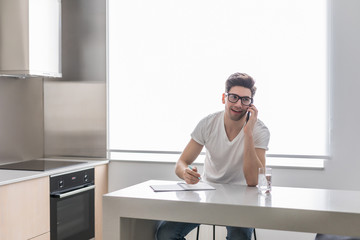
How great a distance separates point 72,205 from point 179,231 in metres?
1.26

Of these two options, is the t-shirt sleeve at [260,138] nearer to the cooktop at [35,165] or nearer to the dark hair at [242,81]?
the dark hair at [242,81]

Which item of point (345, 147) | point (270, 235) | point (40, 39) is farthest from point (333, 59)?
point (40, 39)

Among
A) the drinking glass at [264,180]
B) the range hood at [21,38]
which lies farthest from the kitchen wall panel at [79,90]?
the drinking glass at [264,180]

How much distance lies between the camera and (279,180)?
357 centimetres

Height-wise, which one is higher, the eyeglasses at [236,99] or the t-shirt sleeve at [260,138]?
the eyeglasses at [236,99]

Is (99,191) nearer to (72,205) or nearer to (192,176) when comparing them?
(72,205)

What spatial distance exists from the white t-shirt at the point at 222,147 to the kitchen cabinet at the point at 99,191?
124 centimetres

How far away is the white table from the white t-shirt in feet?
1.36

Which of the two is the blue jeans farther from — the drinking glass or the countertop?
the countertop

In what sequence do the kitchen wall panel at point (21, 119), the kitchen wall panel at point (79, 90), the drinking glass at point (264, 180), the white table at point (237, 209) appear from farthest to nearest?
the kitchen wall panel at point (79, 90), the kitchen wall panel at point (21, 119), the drinking glass at point (264, 180), the white table at point (237, 209)

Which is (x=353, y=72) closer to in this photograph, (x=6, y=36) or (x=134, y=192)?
(x=134, y=192)

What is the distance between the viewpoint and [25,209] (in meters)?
3.02

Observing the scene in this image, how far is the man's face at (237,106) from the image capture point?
9.23 feet

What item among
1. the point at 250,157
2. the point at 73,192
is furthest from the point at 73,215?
the point at 250,157
